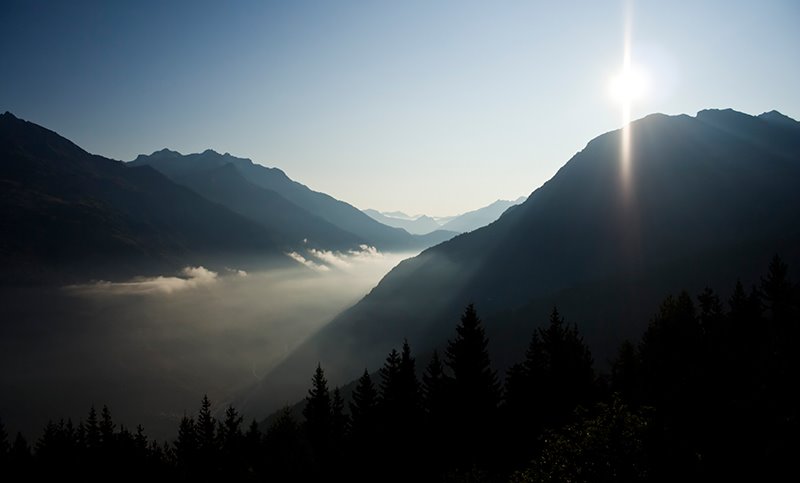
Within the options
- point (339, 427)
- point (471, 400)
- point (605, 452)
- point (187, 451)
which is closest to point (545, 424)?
point (471, 400)

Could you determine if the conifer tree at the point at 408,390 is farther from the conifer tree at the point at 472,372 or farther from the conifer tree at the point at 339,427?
the conifer tree at the point at 339,427

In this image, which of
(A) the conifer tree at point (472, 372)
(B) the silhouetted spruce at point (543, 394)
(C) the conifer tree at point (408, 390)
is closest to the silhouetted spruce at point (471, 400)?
(A) the conifer tree at point (472, 372)

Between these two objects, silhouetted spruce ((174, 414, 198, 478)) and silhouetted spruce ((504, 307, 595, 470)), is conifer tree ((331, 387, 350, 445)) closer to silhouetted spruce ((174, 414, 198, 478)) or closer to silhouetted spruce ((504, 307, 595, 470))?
silhouetted spruce ((504, 307, 595, 470))

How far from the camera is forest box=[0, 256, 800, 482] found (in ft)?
63.9

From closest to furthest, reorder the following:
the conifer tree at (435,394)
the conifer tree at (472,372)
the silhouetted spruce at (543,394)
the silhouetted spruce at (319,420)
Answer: the conifer tree at (472,372) < the silhouetted spruce at (543,394) < the conifer tree at (435,394) < the silhouetted spruce at (319,420)

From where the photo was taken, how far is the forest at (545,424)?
19.5 m

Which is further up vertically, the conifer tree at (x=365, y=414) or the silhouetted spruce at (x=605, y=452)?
the silhouetted spruce at (x=605, y=452)

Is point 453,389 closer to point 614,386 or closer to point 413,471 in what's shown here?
point 413,471

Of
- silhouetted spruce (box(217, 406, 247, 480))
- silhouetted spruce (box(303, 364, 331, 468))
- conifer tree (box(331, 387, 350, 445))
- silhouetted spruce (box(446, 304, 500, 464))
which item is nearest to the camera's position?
silhouetted spruce (box(446, 304, 500, 464))

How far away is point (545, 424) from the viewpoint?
45375 mm

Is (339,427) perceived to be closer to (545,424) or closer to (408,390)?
(408,390)

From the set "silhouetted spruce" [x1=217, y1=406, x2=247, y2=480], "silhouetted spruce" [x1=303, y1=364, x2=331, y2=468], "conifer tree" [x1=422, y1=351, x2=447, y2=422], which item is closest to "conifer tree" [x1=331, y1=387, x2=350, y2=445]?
"silhouetted spruce" [x1=303, y1=364, x2=331, y2=468]

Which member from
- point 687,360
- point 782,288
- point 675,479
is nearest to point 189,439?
point 687,360

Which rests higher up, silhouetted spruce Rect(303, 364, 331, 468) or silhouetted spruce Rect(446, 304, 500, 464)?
silhouetted spruce Rect(446, 304, 500, 464)
